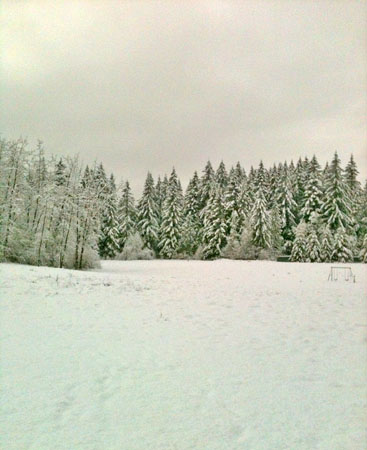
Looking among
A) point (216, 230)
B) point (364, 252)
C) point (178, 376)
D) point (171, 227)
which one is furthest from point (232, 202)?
point (178, 376)

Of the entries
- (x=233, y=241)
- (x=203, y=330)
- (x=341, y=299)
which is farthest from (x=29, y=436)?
(x=233, y=241)

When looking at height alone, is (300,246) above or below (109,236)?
below

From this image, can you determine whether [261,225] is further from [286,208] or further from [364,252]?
[364,252]

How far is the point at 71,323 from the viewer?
26.2ft

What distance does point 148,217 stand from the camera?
57.0m

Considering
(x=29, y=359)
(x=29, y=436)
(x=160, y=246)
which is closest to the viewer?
(x=29, y=436)

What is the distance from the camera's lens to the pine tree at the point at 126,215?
2201 inches

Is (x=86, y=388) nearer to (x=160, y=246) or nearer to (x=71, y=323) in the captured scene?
(x=71, y=323)

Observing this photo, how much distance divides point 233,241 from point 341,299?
114 ft

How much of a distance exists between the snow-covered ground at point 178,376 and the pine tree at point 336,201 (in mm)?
37908

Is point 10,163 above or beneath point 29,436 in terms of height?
above

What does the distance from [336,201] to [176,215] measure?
24.8m

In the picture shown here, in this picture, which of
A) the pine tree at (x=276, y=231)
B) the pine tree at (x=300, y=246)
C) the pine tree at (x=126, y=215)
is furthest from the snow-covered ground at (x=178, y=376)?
the pine tree at (x=126, y=215)

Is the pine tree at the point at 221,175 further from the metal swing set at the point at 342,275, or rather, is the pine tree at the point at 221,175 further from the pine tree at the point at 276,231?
the metal swing set at the point at 342,275
